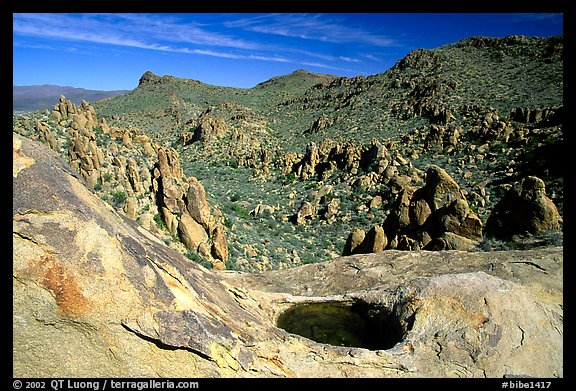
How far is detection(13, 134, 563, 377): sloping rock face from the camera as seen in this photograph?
395 centimetres

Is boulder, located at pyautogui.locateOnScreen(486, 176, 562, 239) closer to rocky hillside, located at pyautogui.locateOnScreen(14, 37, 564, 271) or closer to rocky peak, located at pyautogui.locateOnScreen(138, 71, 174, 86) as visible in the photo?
rocky hillside, located at pyautogui.locateOnScreen(14, 37, 564, 271)

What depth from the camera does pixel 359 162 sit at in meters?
31.4

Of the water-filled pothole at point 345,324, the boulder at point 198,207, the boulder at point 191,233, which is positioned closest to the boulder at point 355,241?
the boulder at point 191,233

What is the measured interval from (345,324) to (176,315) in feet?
12.7

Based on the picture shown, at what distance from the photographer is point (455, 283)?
6.47 m

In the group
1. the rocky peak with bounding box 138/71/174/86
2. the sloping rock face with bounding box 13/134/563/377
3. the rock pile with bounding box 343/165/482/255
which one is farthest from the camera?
the rocky peak with bounding box 138/71/174/86

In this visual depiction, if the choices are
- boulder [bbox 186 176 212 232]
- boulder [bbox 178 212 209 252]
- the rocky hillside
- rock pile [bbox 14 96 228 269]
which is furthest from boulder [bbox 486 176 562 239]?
boulder [bbox 186 176 212 232]

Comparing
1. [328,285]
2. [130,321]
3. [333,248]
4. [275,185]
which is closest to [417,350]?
[328,285]

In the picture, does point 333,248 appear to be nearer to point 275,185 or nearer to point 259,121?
point 275,185

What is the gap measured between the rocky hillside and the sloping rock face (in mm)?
5684

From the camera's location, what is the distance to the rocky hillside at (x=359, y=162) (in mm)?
14000
